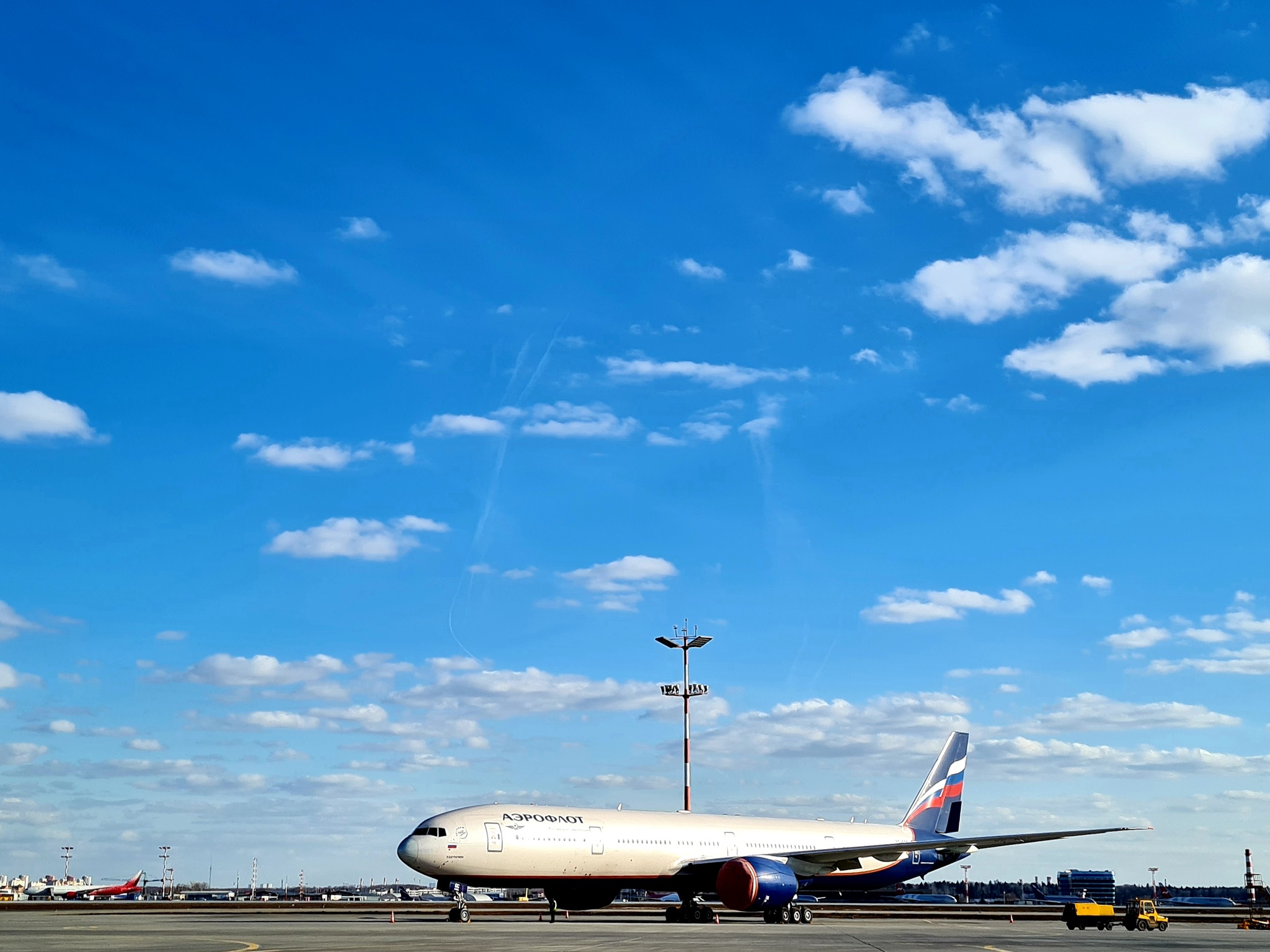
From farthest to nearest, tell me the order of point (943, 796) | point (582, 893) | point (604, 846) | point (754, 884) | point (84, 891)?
point (84, 891) < point (943, 796) < point (582, 893) < point (604, 846) < point (754, 884)

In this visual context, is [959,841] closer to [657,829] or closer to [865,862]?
[865,862]

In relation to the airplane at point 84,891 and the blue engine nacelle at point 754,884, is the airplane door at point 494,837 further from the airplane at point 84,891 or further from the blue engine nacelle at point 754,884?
the airplane at point 84,891

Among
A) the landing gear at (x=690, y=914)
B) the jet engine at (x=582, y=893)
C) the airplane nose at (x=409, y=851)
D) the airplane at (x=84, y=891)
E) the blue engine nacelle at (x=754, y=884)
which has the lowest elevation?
the airplane at (x=84, y=891)

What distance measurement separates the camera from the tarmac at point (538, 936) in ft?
82.7

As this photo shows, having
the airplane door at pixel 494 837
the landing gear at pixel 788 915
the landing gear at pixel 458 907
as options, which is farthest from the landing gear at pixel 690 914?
the landing gear at pixel 458 907

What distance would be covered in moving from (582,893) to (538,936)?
74.7 ft

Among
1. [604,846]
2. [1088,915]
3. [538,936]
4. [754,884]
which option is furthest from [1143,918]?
[538,936]

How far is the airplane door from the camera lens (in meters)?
45.4

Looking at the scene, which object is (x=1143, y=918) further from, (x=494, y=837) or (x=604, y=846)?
(x=494, y=837)

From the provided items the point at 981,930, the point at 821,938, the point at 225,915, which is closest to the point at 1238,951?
the point at 821,938

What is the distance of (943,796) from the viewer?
69.6 m

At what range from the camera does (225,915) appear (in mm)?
55250

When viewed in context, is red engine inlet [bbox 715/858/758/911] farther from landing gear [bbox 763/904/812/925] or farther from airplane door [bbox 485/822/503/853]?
airplane door [bbox 485/822/503/853]

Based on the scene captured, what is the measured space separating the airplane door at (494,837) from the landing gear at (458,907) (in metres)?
2.07
